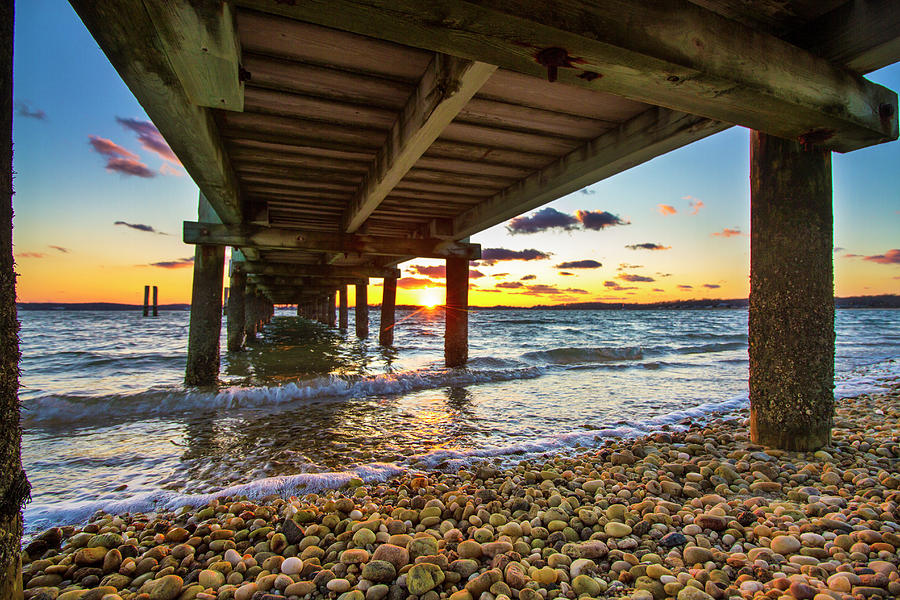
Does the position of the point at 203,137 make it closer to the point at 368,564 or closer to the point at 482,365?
the point at 368,564

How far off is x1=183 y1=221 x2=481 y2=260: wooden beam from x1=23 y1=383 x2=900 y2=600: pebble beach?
5.29 m

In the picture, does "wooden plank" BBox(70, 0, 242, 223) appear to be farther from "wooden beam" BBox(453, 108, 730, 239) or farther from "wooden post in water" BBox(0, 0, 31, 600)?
"wooden beam" BBox(453, 108, 730, 239)

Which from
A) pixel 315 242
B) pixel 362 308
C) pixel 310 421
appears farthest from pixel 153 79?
pixel 362 308

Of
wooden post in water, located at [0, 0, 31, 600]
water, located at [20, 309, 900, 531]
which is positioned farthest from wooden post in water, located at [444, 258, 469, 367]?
wooden post in water, located at [0, 0, 31, 600]

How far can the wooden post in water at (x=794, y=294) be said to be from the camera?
9.76ft

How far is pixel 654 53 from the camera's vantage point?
1.99m

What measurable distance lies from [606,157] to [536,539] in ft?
12.1

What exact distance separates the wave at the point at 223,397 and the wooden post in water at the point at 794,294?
5755mm

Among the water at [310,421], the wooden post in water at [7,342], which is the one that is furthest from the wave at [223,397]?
the wooden post in water at [7,342]

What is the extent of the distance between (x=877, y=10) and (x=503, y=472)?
12.7 ft

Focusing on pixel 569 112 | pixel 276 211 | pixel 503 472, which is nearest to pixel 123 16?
pixel 569 112

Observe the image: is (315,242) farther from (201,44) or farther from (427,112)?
(201,44)

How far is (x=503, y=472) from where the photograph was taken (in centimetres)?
338

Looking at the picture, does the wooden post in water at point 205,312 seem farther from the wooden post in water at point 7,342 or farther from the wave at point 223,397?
the wooden post in water at point 7,342
